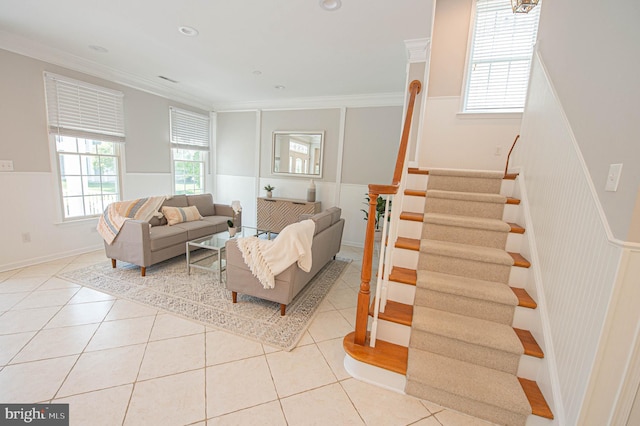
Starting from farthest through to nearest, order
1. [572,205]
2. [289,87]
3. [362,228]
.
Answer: [362,228]
[289,87]
[572,205]

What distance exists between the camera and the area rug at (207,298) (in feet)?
7.24

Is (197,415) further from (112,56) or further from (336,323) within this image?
(112,56)

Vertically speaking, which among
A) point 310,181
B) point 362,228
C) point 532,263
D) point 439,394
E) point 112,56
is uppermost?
point 112,56

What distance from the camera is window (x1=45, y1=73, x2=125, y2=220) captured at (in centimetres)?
334

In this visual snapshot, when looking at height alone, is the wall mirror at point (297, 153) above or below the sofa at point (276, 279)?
above

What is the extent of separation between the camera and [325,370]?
1793 millimetres

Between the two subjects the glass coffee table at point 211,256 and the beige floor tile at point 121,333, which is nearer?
the beige floor tile at point 121,333

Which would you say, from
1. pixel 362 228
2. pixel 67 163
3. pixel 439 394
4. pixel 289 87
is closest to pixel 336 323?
pixel 439 394

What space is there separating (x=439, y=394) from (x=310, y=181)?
13.5ft

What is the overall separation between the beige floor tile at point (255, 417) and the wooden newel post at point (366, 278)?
2.12 ft

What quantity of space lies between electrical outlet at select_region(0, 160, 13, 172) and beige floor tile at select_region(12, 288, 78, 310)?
5.01ft

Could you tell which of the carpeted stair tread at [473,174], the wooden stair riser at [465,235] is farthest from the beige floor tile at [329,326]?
the carpeted stair tread at [473,174]

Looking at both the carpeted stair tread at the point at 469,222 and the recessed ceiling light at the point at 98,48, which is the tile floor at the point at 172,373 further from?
the recessed ceiling light at the point at 98,48

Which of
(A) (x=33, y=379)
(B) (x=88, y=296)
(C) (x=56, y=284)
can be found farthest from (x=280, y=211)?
(A) (x=33, y=379)
